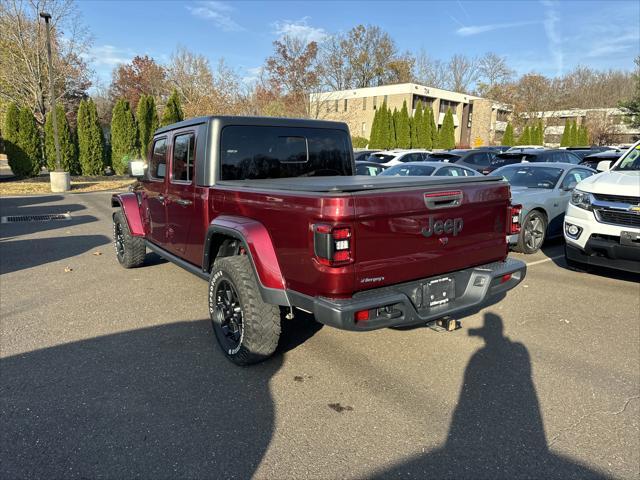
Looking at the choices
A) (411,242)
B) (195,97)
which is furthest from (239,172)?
(195,97)

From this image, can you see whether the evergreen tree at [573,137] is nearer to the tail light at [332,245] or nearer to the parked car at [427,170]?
the parked car at [427,170]

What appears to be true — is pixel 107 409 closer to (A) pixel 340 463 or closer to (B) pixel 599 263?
(A) pixel 340 463

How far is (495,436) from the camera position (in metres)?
2.78

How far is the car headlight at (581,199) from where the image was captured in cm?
583

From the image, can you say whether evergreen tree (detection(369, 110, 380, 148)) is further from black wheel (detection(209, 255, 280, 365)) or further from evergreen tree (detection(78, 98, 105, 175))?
black wheel (detection(209, 255, 280, 365))

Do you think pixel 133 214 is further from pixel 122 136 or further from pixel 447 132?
pixel 447 132

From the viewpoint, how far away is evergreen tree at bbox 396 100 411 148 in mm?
42969

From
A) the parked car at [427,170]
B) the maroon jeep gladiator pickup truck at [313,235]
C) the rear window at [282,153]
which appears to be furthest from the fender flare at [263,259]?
the parked car at [427,170]

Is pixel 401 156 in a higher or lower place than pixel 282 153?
higher

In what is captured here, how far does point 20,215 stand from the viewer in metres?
11.9

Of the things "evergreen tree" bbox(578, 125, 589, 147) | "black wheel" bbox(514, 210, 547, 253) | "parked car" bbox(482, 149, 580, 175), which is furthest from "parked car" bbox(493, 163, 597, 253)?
"evergreen tree" bbox(578, 125, 589, 147)

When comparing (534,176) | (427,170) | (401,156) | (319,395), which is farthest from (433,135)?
(319,395)

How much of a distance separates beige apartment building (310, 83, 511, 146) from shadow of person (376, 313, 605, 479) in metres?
40.8

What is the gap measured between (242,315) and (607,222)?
4709 millimetres
